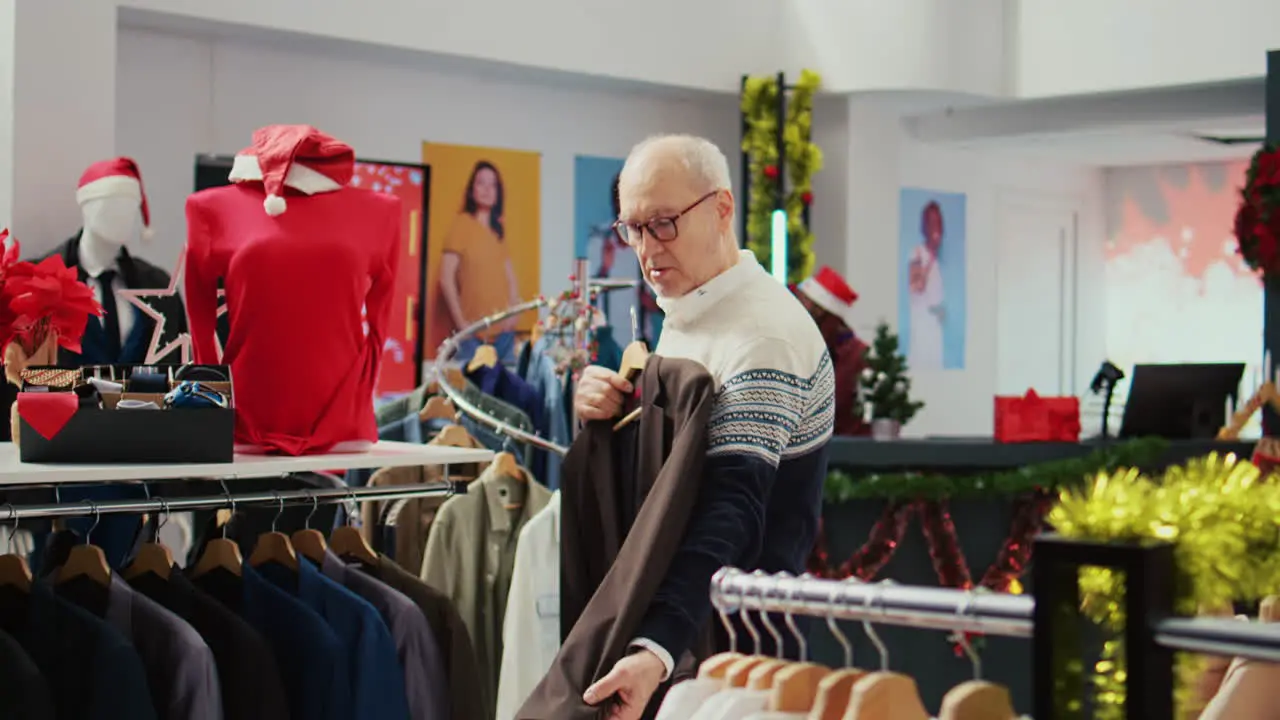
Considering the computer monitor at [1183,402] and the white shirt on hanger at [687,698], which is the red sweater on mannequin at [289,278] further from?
the computer monitor at [1183,402]

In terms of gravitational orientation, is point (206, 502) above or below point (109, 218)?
below

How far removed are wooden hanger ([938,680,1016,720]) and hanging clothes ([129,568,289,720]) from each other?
1.47 metres

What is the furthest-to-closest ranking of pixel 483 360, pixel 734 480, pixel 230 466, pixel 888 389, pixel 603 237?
pixel 603 237 < pixel 888 389 < pixel 483 360 < pixel 230 466 < pixel 734 480

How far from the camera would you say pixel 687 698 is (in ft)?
6.10

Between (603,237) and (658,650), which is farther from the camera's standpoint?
(603,237)

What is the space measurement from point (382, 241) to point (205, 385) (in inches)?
23.9

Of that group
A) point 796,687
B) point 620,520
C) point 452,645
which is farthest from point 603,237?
point 796,687

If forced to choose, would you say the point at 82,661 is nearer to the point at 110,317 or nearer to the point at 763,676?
the point at 763,676

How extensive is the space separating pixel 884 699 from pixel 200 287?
1.97 metres

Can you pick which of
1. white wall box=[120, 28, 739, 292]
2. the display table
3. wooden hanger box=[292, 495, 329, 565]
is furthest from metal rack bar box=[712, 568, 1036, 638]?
white wall box=[120, 28, 739, 292]

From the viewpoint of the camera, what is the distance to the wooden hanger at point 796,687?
1.77m

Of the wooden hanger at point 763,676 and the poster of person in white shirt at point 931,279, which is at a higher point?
the poster of person in white shirt at point 931,279

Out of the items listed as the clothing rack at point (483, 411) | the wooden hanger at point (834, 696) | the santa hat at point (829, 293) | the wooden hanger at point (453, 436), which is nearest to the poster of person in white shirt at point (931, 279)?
the santa hat at point (829, 293)

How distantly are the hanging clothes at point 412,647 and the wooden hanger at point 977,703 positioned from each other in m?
1.53
